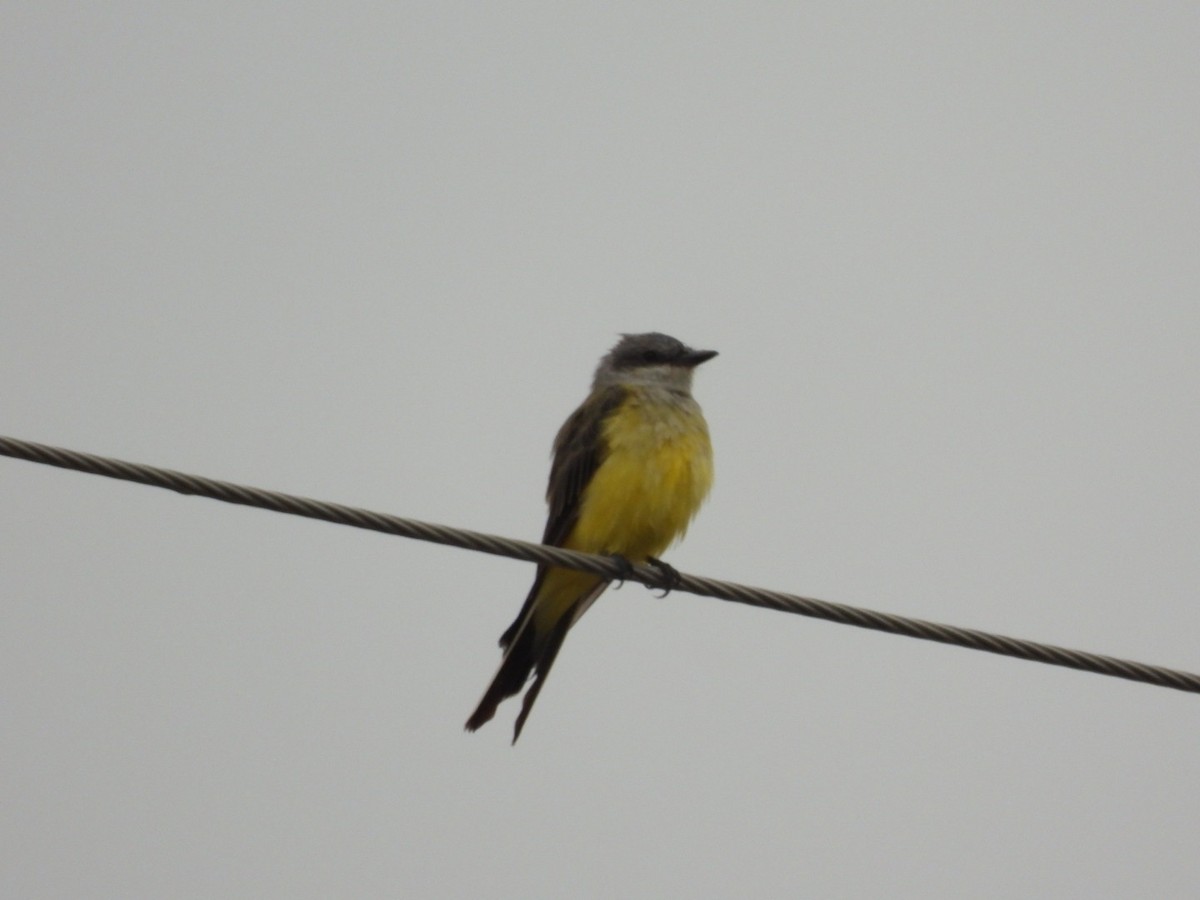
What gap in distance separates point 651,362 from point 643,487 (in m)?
1.56

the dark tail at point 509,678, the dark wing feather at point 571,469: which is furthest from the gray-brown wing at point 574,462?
the dark tail at point 509,678

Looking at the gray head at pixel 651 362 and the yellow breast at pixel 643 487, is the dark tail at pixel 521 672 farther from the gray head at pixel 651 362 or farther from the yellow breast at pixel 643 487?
the gray head at pixel 651 362

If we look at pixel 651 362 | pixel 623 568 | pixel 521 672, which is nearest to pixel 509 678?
pixel 521 672

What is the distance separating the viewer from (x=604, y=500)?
713 centimetres

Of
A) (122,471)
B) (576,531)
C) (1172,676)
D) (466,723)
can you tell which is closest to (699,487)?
(576,531)

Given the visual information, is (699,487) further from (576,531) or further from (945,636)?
(945,636)

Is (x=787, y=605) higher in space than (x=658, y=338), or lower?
lower

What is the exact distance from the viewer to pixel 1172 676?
4.89m

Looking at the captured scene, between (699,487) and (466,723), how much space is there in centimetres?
152

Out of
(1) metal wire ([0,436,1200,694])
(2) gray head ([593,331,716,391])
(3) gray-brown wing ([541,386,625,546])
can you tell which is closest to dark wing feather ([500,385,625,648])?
(3) gray-brown wing ([541,386,625,546])

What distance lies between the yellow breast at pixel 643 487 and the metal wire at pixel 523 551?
5.48ft

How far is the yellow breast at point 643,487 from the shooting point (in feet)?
23.2

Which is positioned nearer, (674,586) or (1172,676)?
(1172,676)

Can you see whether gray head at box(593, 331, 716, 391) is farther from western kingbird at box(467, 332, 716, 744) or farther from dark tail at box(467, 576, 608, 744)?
dark tail at box(467, 576, 608, 744)
